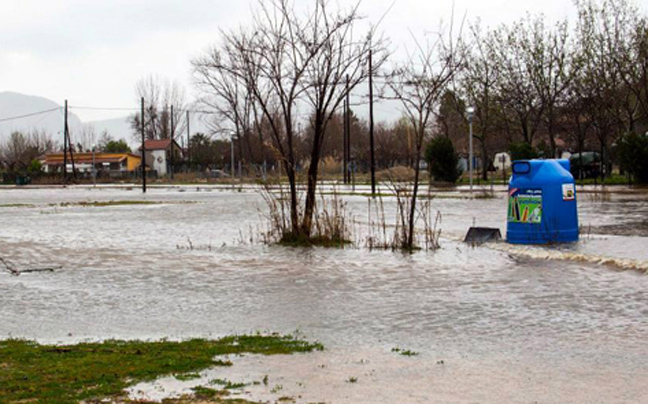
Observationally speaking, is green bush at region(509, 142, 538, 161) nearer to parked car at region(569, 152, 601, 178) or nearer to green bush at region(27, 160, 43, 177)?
parked car at region(569, 152, 601, 178)

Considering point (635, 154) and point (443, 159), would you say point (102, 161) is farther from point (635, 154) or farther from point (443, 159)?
point (635, 154)

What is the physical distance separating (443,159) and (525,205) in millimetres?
37369

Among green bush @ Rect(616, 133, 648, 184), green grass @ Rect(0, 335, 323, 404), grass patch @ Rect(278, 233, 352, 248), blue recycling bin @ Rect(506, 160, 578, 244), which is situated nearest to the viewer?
green grass @ Rect(0, 335, 323, 404)

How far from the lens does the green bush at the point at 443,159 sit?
52.1 m

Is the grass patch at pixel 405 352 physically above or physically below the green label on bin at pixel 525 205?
below

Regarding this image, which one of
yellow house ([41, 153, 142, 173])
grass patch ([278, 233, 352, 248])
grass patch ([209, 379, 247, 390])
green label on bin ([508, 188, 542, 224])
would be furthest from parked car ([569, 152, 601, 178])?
yellow house ([41, 153, 142, 173])

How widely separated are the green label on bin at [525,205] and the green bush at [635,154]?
27.7 metres

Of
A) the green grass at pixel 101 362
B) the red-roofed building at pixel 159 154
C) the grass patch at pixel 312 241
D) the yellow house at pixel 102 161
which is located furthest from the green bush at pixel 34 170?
the green grass at pixel 101 362

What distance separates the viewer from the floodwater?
664 cm

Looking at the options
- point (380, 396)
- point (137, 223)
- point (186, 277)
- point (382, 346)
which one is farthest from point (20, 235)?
point (380, 396)

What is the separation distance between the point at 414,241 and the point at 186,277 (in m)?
5.53

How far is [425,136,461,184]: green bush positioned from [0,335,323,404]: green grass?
145 feet

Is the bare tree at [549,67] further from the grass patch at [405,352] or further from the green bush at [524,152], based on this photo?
the grass patch at [405,352]

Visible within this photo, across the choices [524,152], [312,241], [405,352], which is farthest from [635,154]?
[405,352]
